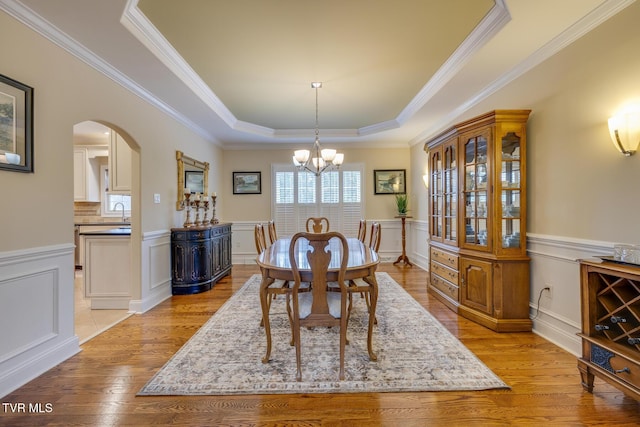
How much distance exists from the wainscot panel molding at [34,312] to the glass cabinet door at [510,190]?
387 cm

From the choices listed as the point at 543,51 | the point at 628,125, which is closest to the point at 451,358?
the point at 628,125

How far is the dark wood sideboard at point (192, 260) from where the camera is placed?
4047 millimetres

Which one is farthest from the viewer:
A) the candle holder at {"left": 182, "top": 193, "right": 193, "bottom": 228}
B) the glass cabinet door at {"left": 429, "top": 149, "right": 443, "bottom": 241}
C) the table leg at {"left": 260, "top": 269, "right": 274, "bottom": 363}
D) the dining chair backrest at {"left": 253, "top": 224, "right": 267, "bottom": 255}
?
the candle holder at {"left": 182, "top": 193, "right": 193, "bottom": 228}

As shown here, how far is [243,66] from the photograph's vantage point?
10.3 ft

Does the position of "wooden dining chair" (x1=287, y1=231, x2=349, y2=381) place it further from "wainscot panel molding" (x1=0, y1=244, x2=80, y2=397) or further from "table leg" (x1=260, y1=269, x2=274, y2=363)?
"wainscot panel molding" (x1=0, y1=244, x2=80, y2=397)

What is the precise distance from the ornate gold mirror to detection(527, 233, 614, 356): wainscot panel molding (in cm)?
440

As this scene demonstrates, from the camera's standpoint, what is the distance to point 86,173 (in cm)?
591

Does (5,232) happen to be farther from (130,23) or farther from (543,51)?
(543,51)

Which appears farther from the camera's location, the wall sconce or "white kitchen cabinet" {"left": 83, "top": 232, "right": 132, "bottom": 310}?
"white kitchen cabinet" {"left": 83, "top": 232, "right": 132, "bottom": 310}

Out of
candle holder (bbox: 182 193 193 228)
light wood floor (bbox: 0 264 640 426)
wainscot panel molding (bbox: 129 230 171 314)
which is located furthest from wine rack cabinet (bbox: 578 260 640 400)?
candle holder (bbox: 182 193 193 228)

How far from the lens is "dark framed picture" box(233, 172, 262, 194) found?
6.32 m

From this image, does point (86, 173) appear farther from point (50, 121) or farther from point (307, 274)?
point (307, 274)

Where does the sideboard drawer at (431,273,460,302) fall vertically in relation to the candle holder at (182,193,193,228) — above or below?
below

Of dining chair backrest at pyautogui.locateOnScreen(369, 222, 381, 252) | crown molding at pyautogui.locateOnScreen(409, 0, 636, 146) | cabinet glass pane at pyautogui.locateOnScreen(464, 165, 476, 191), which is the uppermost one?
crown molding at pyautogui.locateOnScreen(409, 0, 636, 146)
